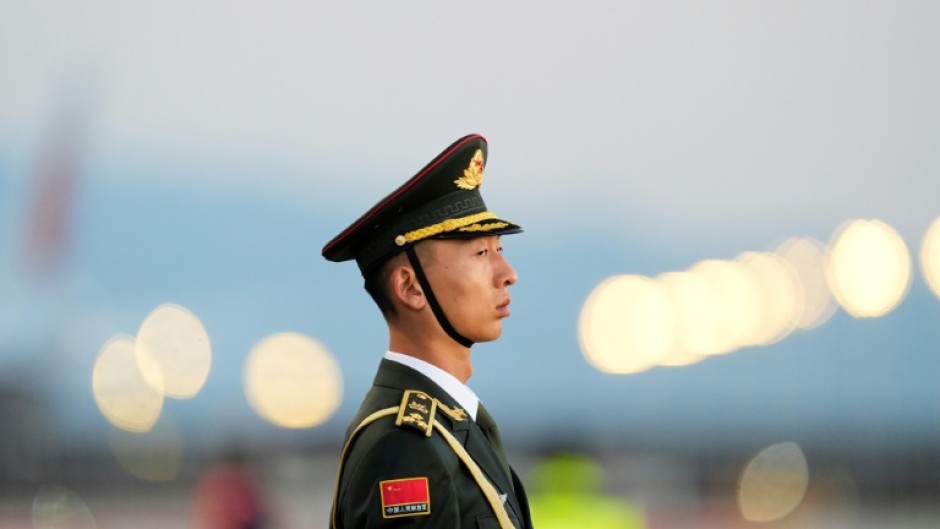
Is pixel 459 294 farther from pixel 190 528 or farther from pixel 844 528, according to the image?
pixel 190 528

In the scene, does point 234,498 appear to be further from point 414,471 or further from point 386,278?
point 414,471

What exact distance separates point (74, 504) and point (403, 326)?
1830cm

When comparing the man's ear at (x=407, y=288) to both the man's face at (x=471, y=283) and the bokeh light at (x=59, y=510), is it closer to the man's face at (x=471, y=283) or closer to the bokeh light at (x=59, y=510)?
the man's face at (x=471, y=283)

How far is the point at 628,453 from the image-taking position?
2888 centimetres

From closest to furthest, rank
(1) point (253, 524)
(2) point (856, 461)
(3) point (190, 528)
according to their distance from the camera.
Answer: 1. (1) point (253, 524)
2. (3) point (190, 528)
3. (2) point (856, 461)

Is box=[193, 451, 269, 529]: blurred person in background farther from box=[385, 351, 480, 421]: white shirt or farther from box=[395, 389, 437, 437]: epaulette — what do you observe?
box=[395, 389, 437, 437]: epaulette

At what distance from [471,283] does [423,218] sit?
197 mm

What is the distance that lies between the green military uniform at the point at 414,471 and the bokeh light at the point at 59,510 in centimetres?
1426

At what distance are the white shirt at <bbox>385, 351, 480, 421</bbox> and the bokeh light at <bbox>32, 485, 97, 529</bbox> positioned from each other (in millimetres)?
14222

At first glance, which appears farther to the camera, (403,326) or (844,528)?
(844,528)

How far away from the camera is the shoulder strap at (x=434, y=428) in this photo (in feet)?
11.1

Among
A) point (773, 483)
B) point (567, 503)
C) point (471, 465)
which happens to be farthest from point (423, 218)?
point (773, 483)

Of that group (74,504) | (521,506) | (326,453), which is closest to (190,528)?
(74,504)

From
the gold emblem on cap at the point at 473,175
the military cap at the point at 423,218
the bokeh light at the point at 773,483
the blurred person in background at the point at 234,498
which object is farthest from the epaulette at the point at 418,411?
the bokeh light at the point at 773,483
